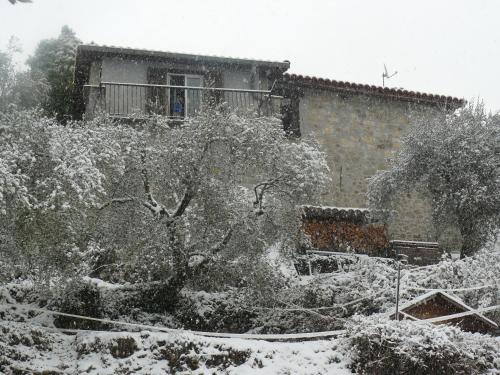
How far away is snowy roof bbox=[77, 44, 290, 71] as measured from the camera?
13085mm

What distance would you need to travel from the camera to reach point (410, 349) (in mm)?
6676

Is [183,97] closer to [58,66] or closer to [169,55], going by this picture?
[169,55]

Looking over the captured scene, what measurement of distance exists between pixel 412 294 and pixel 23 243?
5883mm

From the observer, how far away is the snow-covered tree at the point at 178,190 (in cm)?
723

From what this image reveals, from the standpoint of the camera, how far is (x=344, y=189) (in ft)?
47.0

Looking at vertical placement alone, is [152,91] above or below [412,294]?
above

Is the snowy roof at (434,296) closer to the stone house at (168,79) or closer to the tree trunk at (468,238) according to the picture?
the tree trunk at (468,238)

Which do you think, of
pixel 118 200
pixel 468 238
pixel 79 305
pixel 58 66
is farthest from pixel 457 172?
pixel 58 66

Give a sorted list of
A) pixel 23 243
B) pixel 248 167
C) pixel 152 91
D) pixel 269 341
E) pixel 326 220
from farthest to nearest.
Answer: pixel 152 91
pixel 326 220
pixel 248 167
pixel 269 341
pixel 23 243

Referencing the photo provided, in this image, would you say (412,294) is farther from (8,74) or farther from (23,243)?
(8,74)

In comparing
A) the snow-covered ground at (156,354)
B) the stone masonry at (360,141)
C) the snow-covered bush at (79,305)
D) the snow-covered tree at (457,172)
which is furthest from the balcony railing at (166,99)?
the snow-covered ground at (156,354)

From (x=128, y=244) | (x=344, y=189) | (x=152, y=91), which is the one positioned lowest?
(x=128, y=244)

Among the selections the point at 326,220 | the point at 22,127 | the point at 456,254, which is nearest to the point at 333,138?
the point at 326,220

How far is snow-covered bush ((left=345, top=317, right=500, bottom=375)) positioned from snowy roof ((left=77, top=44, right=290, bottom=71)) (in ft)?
28.2
